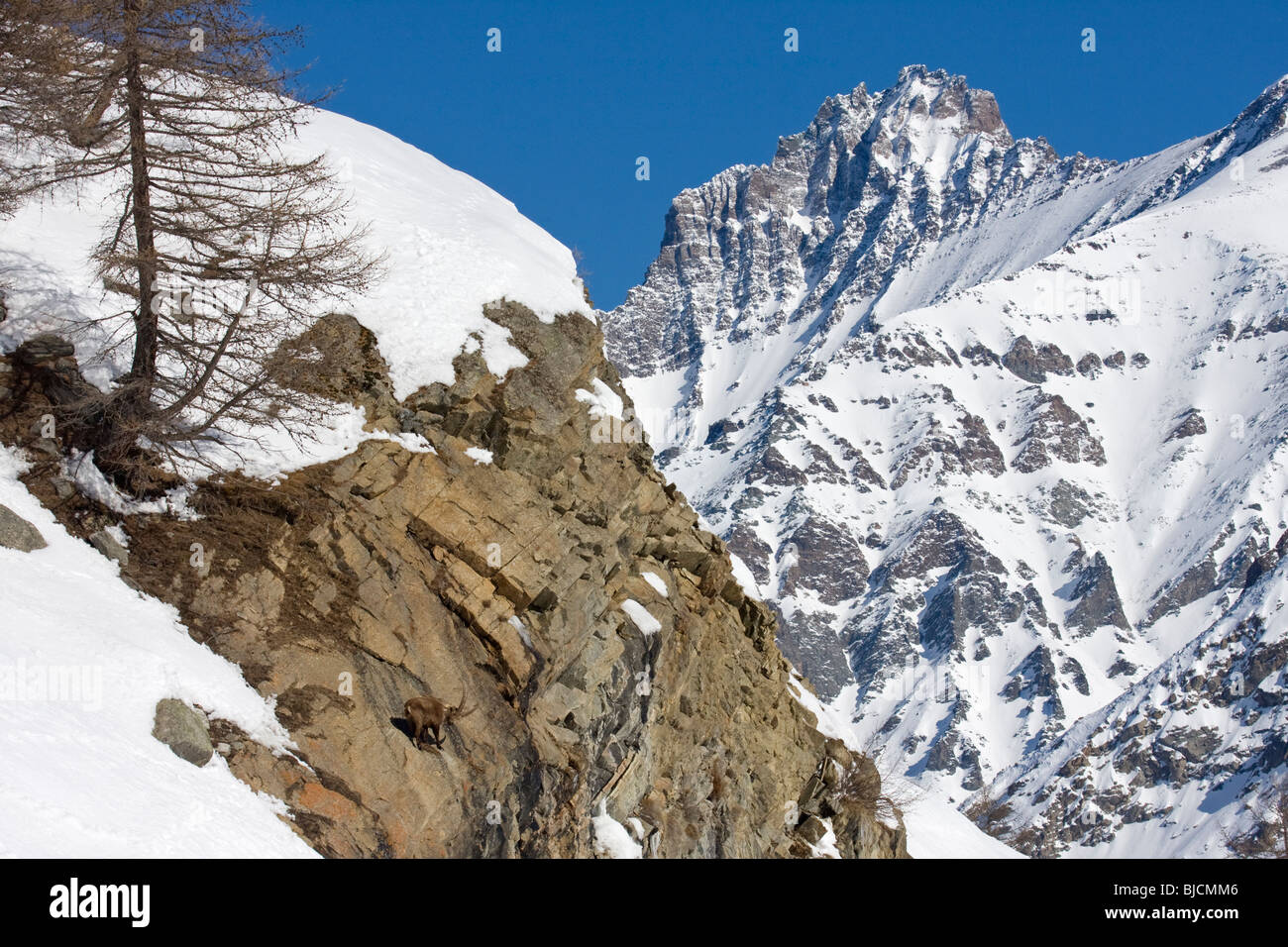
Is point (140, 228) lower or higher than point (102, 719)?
higher

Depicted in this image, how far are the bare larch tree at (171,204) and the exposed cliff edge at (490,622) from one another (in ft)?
3.94

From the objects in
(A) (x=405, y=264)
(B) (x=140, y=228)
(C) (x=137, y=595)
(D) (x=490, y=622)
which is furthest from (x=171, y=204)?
(D) (x=490, y=622)

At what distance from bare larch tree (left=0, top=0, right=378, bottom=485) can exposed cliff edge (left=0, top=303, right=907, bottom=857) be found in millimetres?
1200

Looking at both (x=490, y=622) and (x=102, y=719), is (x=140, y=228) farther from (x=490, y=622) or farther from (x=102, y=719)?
(x=490, y=622)

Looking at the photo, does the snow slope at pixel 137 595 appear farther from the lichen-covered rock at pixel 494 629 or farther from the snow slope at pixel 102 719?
the lichen-covered rock at pixel 494 629

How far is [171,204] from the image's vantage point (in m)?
21.1

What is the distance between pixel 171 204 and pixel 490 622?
824 cm

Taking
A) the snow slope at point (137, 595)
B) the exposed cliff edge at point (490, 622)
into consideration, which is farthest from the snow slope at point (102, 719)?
the exposed cliff edge at point (490, 622)

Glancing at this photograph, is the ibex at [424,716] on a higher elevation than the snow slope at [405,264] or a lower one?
lower

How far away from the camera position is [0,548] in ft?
58.0

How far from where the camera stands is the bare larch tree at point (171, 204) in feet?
62.7

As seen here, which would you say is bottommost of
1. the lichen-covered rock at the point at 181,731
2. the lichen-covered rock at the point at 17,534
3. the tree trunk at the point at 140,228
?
the lichen-covered rock at the point at 181,731

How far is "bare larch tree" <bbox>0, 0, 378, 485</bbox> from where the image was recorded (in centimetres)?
1912
